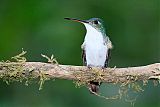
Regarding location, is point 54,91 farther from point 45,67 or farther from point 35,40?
point 45,67

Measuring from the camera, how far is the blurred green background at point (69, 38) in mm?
9281

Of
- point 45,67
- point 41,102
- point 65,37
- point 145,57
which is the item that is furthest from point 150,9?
point 45,67

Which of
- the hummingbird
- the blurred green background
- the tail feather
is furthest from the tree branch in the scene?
the blurred green background

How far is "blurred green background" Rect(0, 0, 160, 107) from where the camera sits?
928 cm

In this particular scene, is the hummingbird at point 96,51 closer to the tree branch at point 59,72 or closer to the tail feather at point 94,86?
the tail feather at point 94,86

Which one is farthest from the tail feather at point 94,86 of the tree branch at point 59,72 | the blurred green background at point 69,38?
the blurred green background at point 69,38

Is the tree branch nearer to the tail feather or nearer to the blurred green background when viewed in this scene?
the tail feather

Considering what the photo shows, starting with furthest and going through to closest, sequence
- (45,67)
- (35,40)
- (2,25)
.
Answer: (35,40)
(2,25)
(45,67)

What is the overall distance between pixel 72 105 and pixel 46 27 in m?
1.28

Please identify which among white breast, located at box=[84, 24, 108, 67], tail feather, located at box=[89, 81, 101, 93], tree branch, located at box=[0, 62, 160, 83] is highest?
white breast, located at box=[84, 24, 108, 67]

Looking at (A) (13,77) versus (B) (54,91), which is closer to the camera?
(A) (13,77)

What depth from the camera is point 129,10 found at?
35.5ft

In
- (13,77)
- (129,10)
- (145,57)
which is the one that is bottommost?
(13,77)

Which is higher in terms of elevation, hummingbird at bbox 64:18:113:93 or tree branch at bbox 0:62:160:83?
hummingbird at bbox 64:18:113:93
